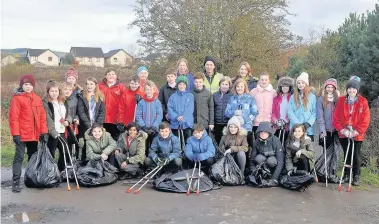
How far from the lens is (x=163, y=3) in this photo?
23.7 metres

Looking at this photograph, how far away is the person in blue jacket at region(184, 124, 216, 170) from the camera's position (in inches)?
305

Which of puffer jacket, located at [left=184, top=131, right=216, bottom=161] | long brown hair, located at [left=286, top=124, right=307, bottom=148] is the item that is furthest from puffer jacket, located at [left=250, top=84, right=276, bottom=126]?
puffer jacket, located at [left=184, top=131, right=216, bottom=161]

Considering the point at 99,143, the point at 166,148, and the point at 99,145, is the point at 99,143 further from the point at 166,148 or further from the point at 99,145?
the point at 166,148

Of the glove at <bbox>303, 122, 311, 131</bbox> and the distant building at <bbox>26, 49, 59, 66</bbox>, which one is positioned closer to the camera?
the glove at <bbox>303, 122, 311, 131</bbox>

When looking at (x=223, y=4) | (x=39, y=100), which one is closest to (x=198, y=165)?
(x=39, y=100)

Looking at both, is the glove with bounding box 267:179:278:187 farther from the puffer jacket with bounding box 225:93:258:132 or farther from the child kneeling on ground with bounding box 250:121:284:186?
the puffer jacket with bounding box 225:93:258:132

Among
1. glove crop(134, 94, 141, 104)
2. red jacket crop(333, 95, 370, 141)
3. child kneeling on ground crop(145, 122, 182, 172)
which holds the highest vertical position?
glove crop(134, 94, 141, 104)

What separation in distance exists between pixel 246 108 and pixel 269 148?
841 mm

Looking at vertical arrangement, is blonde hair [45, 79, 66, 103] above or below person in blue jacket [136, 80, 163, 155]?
above

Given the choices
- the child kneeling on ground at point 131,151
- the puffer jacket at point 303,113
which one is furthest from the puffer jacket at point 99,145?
the puffer jacket at point 303,113

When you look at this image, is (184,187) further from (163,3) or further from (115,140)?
(163,3)

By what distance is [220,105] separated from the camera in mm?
8445

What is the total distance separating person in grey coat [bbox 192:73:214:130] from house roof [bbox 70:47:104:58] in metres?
84.2

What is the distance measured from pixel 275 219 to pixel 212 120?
2.92 meters
